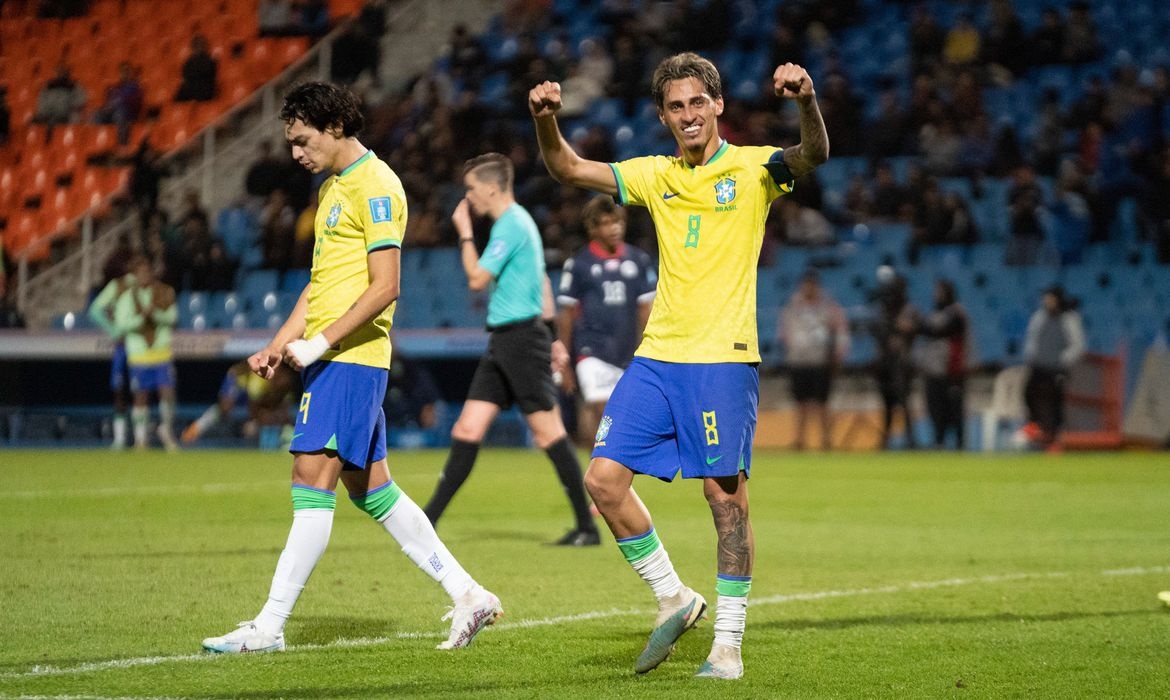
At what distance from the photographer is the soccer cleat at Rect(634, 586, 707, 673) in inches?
217

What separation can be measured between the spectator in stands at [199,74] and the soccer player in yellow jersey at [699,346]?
24498 mm

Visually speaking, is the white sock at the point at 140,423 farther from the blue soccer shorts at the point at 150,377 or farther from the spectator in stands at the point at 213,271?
the spectator in stands at the point at 213,271

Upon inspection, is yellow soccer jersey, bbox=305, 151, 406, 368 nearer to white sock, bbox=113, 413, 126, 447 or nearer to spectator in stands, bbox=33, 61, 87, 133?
white sock, bbox=113, 413, 126, 447

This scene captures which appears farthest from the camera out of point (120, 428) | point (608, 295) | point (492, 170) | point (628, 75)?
point (628, 75)

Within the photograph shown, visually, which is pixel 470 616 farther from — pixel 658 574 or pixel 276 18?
pixel 276 18

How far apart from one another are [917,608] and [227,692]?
3.44m

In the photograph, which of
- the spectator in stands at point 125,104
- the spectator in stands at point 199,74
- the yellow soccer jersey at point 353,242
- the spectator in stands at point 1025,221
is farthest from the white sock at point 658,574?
the spectator in stands at point 199,74

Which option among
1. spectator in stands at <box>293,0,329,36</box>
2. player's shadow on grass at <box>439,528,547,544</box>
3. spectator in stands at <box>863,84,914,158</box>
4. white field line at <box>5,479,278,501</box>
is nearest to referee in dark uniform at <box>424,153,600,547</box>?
player's shadow on grass at <box>439,528,547,544</box>

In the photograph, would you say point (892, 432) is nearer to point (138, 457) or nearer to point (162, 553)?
point (138, 457)

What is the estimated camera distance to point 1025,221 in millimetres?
20938

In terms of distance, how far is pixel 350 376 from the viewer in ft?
19.6

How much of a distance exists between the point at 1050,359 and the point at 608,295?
9793 millimetres

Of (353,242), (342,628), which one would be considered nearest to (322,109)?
(353,242)

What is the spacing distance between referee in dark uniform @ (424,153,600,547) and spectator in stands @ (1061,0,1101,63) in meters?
15.7
